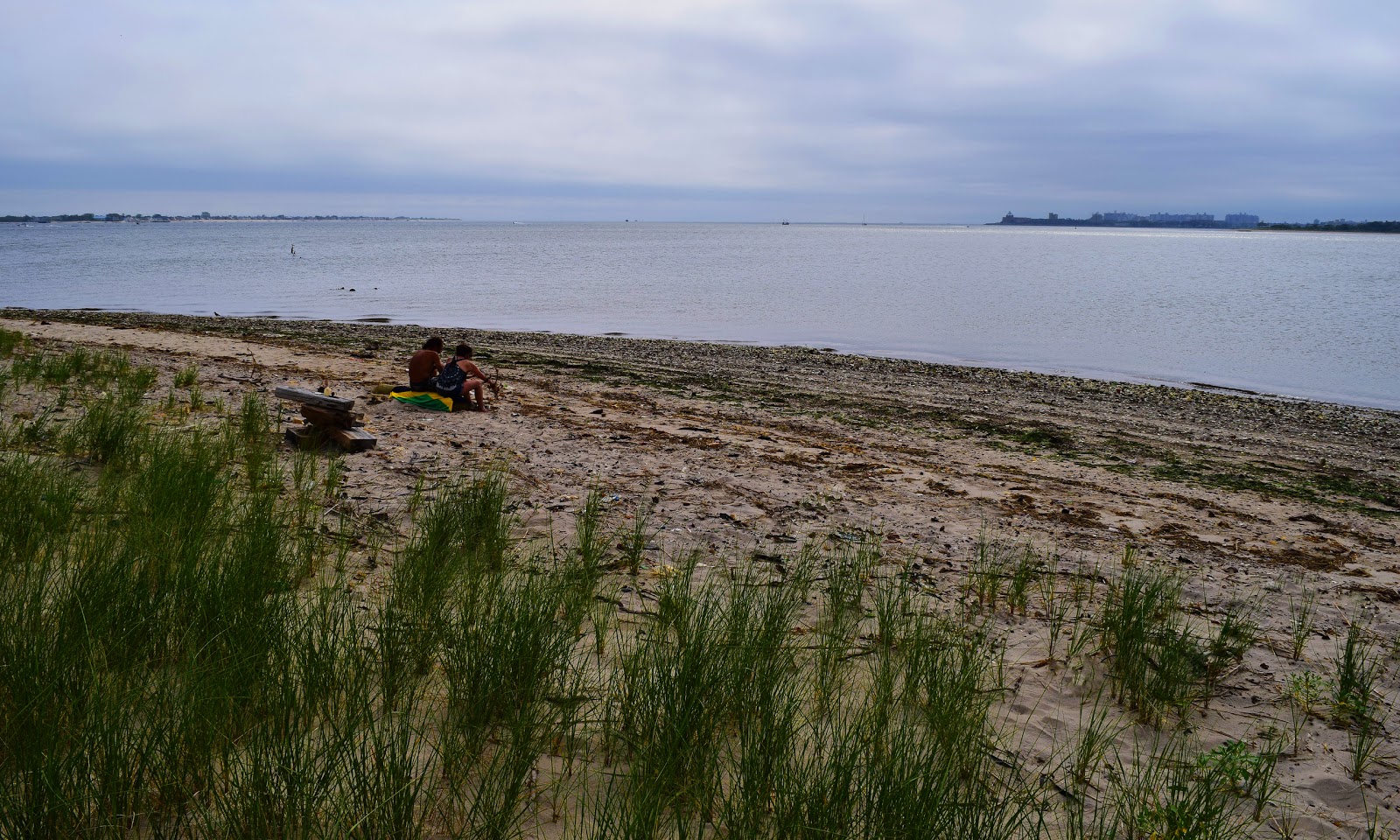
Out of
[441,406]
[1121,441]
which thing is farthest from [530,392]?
[1121,441]

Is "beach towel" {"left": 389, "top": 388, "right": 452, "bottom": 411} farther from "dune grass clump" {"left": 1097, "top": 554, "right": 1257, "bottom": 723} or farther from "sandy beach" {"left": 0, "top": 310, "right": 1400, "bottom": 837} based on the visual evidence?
"dune grass clump" {"left": 1097, "top": 554, "right": 1257, "bottom": 723}

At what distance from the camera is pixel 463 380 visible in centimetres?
1132

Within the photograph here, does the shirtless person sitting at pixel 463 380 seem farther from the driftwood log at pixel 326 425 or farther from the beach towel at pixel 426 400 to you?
the driftwood log at pixel 326 425

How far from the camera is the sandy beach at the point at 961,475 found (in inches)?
194

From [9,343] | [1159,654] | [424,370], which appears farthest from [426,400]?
[1159,654]

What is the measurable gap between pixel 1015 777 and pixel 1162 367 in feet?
80.5

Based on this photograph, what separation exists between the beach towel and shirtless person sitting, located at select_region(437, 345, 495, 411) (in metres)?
0.09

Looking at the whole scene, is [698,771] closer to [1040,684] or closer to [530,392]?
[1040,684]

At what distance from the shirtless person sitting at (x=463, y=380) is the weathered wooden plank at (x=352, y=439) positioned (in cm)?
281

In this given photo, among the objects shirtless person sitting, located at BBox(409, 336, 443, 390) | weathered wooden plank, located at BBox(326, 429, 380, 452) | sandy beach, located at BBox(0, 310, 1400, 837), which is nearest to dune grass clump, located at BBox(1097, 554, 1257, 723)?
sandy beach, located at BBox(0, 310, 1400, 837)

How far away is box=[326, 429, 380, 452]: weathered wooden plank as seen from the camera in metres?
8.20

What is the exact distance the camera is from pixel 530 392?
561 inches

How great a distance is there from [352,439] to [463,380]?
3208mm

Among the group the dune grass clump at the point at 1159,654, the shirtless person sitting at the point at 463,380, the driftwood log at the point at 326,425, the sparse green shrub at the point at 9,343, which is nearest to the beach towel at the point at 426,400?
the shirtless person sitting at the point at 463,380
